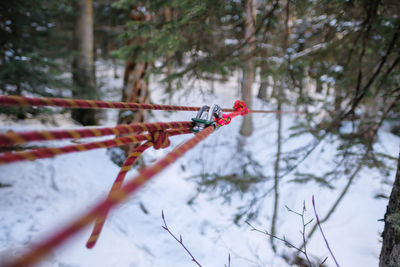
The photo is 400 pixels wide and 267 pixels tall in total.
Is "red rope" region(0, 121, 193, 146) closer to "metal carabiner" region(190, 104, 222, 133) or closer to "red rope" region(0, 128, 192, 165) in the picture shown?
"red rope" region(0, 128, 192, 165)

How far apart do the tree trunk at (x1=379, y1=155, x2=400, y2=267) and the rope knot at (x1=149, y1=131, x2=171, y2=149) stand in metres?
1.37

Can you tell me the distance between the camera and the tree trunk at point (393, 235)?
1226mm

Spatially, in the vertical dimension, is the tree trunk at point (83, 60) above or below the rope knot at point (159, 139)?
above

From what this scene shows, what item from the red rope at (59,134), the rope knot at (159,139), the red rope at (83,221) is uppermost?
the red rope at (59,134)

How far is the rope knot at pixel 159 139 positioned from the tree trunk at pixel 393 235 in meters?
1.37

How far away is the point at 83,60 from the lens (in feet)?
19.9

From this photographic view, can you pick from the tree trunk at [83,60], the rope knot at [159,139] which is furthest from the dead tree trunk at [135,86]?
the rope knot at [159,139]

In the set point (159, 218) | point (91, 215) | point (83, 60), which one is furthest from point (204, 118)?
point (83, 60)

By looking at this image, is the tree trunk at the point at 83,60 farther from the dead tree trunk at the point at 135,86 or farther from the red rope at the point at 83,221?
→ the red rope at the point at 83,221

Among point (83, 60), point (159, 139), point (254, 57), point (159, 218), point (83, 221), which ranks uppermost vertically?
point (83, 60)

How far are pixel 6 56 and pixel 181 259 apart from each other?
450 cm

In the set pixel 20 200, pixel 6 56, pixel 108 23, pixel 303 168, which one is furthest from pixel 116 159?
pixel 108 23

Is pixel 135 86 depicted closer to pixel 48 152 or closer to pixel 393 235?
pixel 48 152

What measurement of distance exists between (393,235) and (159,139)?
1.56 m
